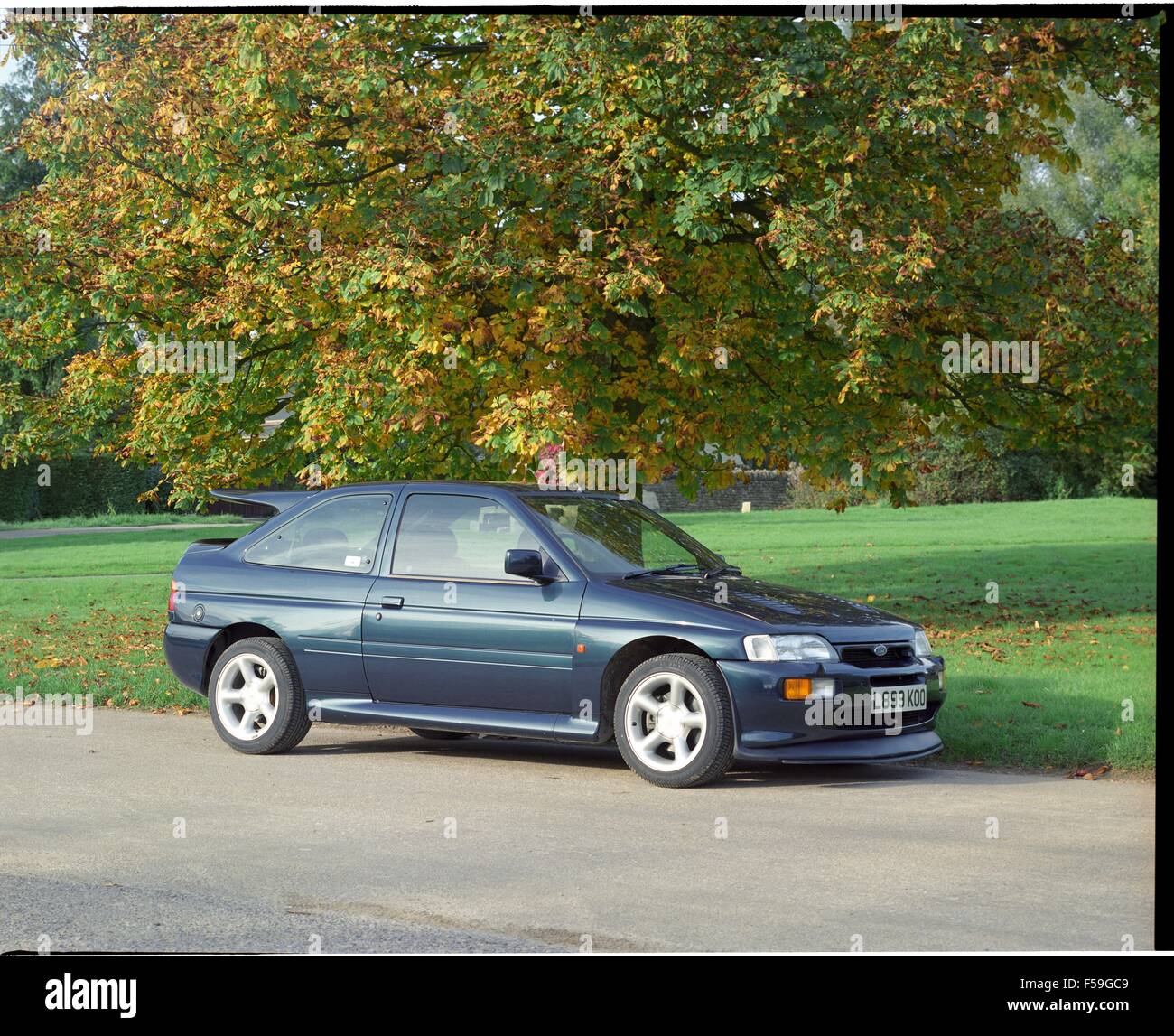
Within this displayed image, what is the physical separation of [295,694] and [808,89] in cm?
723

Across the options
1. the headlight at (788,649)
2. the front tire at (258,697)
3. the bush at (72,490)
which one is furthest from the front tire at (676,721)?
the bush at (72,490)

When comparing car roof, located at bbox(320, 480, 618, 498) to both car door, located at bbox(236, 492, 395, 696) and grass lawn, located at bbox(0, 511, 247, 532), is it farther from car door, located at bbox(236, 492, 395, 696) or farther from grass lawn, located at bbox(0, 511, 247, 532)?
grass lawn, located at bbox(0, 511, 247, 532)

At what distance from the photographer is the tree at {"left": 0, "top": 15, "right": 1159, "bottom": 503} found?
1398cm

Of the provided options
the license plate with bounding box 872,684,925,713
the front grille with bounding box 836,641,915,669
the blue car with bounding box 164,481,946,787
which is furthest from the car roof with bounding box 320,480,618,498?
the license plate with bounding box 872,684,925,713

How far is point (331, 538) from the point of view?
10570 mm

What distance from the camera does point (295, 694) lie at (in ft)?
33.6

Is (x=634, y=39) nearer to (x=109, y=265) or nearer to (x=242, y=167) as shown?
(x=242, y=167)

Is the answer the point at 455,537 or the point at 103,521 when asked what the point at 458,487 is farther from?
the point at 103,521

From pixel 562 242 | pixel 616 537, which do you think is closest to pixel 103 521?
pixel 562 242

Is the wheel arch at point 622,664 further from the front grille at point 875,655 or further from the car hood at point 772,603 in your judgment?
the front grille at point 875,655

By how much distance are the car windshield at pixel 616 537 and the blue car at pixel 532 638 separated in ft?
0.06

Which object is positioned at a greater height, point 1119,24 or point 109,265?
A: point 1119,24
